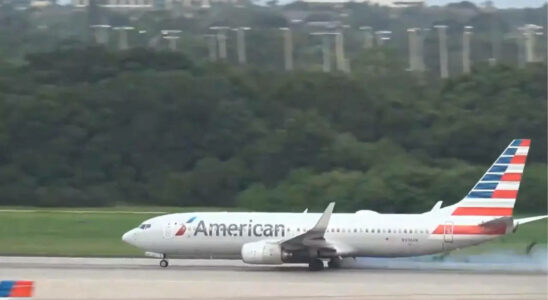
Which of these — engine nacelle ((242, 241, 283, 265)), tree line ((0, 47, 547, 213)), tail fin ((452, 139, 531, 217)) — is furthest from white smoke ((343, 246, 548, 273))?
tree line ((0, 47, 547, 213))

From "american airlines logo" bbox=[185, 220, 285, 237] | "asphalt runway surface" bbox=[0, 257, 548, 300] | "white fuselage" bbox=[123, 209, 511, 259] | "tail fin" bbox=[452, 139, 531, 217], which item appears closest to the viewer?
"asphalt runway surface" bbox=[0, 257, 548, 300]

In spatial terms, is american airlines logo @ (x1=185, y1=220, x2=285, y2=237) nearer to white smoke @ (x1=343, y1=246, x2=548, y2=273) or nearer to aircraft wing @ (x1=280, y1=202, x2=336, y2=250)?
aircraft wing @ (x1=280, y1=202, x2=336, y2=250)

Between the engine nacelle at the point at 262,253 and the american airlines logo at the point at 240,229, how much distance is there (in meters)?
1.10

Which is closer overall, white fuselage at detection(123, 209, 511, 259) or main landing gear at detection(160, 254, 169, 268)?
white fuselage at detection(123, 209, 511, 259)

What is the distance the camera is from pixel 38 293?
35.4m

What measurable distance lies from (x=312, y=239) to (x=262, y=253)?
6.45 feet

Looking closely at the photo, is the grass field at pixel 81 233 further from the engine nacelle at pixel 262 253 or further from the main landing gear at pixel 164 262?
the engine nacelle at pixel 262 253

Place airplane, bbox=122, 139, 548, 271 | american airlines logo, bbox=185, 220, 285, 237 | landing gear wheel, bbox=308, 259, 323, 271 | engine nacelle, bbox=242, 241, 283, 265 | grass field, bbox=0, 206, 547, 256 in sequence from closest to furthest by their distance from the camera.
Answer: engine nacelle, bbox=242, 241, 283, 265 → airplane, bbox=122, 139, 548, 271 → landing gear wheel, bbox=308, 259, 323, 271 → american airlines logo, bbox=185, 220, 285, 237 → grass field, bbox=0, 206, 547, 256

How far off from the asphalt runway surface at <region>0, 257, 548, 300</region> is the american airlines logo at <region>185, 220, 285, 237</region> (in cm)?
125

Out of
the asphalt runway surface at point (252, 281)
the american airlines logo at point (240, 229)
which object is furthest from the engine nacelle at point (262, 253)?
the american airlines logo at point (240, 229)

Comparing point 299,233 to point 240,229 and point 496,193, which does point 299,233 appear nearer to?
point 240,229

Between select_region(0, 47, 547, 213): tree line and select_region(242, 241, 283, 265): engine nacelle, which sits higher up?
select_region(242, 241, 283, 265): engine nacelle

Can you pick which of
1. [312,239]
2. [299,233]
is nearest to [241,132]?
[299,233]

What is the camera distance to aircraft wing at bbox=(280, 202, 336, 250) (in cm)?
4519
